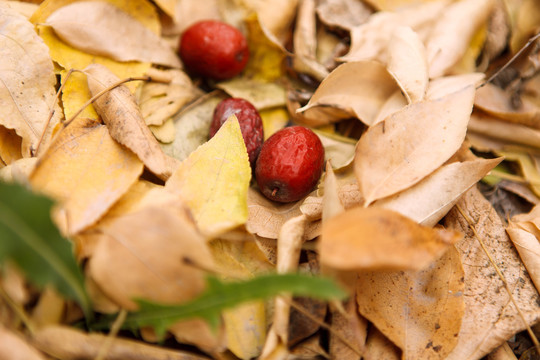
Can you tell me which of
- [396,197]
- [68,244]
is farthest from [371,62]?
[68,244]

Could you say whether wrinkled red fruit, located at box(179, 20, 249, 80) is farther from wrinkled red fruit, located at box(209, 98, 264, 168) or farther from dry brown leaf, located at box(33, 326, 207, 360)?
dry brown leaf, located at box(33, 326, 207, 360)

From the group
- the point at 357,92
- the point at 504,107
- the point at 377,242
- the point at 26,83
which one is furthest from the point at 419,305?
the point at 26,83

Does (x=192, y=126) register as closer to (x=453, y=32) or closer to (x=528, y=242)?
(x=453, y=32)

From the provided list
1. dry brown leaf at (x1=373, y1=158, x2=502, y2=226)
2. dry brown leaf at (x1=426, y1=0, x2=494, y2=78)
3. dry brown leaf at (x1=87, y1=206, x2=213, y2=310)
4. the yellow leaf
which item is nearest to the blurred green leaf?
dry brown leaf at (x1=87, y1=206, x2=213, y2=310)

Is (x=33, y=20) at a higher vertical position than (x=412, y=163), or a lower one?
higher

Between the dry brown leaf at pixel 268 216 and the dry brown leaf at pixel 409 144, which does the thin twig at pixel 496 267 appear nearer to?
the dry brown leaf at pixel 409 144

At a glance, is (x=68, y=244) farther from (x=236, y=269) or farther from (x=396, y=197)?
(x=396, y=197)
